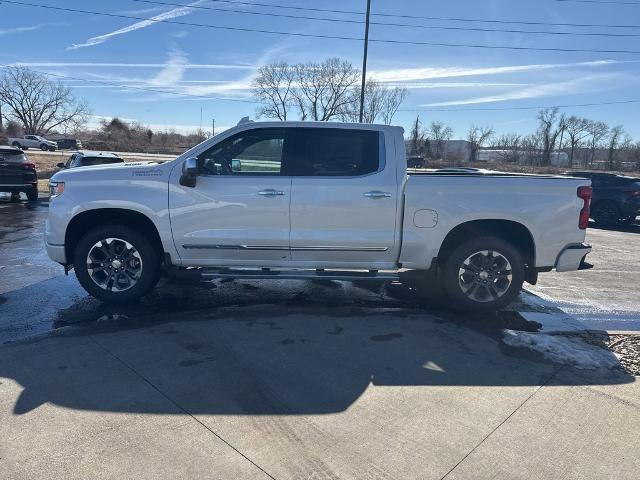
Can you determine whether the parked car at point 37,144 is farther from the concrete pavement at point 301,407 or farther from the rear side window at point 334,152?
the concrete pavement at point 301,407

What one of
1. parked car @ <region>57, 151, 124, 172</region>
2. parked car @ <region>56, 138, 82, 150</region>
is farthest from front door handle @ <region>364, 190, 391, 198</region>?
parked car @ <region>56, 138, 82, 150</region>

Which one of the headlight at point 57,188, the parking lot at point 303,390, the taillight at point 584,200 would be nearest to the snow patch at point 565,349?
the parking lot at point 303,390

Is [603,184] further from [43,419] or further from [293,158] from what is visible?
[43,419]

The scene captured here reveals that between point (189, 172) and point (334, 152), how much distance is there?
62.7 inches

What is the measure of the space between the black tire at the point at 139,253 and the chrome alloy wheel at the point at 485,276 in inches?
136

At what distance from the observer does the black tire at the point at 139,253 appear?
5285 mm

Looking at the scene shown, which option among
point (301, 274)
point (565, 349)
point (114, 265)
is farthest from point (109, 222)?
point (565, 349)

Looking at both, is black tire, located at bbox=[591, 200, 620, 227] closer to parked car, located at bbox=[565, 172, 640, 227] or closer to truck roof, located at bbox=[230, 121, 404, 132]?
parked car, located at bbox=[565, 172, 640, 227]

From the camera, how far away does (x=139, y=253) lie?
5324 millimetres

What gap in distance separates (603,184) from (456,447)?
15.4 meters

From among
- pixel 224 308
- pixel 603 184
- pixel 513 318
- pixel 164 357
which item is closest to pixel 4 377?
pixel 164 357

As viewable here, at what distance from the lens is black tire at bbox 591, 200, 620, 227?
15227 millimetres

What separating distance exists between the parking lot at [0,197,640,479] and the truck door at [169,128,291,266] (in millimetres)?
659

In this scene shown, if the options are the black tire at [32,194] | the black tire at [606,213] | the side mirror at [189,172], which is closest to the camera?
the side mirror at [189,172]
